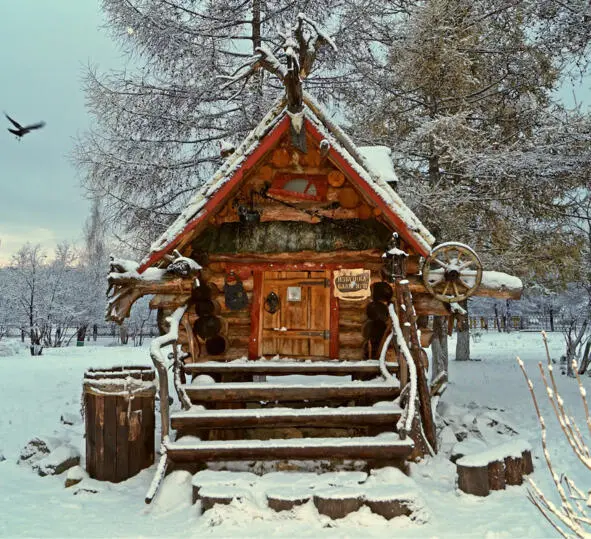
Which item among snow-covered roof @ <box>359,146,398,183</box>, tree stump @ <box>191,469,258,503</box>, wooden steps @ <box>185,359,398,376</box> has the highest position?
snow-covered roof @ <box>359,146,398,183</box>

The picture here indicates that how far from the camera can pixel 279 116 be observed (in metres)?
7.55

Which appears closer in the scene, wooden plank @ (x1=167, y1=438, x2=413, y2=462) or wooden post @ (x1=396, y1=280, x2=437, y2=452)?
wooden plank @ (x1=167, y1=438, x2=413, y2=462)

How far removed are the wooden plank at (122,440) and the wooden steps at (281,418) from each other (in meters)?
0.74

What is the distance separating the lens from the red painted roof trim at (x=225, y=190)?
734 cm

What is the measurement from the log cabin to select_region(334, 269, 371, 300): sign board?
0.7 inches

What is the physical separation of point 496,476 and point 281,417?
2.65 meters

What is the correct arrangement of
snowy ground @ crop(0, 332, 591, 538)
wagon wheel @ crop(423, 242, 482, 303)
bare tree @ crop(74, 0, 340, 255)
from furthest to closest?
bare tree @ crop(74, 0, 340, 255) → wagon wheel @ crop(423, 242, 482, 303) → snowy ground @ crop(0, 332, 591, 538)

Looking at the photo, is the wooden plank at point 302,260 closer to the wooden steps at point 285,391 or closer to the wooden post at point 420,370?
the wooden post at point 420,370

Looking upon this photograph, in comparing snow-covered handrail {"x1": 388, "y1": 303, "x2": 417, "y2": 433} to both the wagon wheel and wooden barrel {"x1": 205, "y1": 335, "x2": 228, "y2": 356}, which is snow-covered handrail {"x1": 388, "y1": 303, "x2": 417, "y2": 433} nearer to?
the wagon wheel

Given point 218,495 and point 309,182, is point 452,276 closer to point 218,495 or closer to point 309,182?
point 309,182

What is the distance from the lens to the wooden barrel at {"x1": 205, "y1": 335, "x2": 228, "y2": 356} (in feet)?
27.0

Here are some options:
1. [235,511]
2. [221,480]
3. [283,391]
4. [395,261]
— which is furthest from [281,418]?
[395,261]

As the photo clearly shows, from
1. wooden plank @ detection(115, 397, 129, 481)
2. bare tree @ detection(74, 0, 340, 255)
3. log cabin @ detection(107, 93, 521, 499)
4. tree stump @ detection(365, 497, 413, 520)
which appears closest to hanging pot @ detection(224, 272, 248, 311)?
log cabin @ detection(107, 93, 521, 499)

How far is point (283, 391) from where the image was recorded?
7.01 meters
